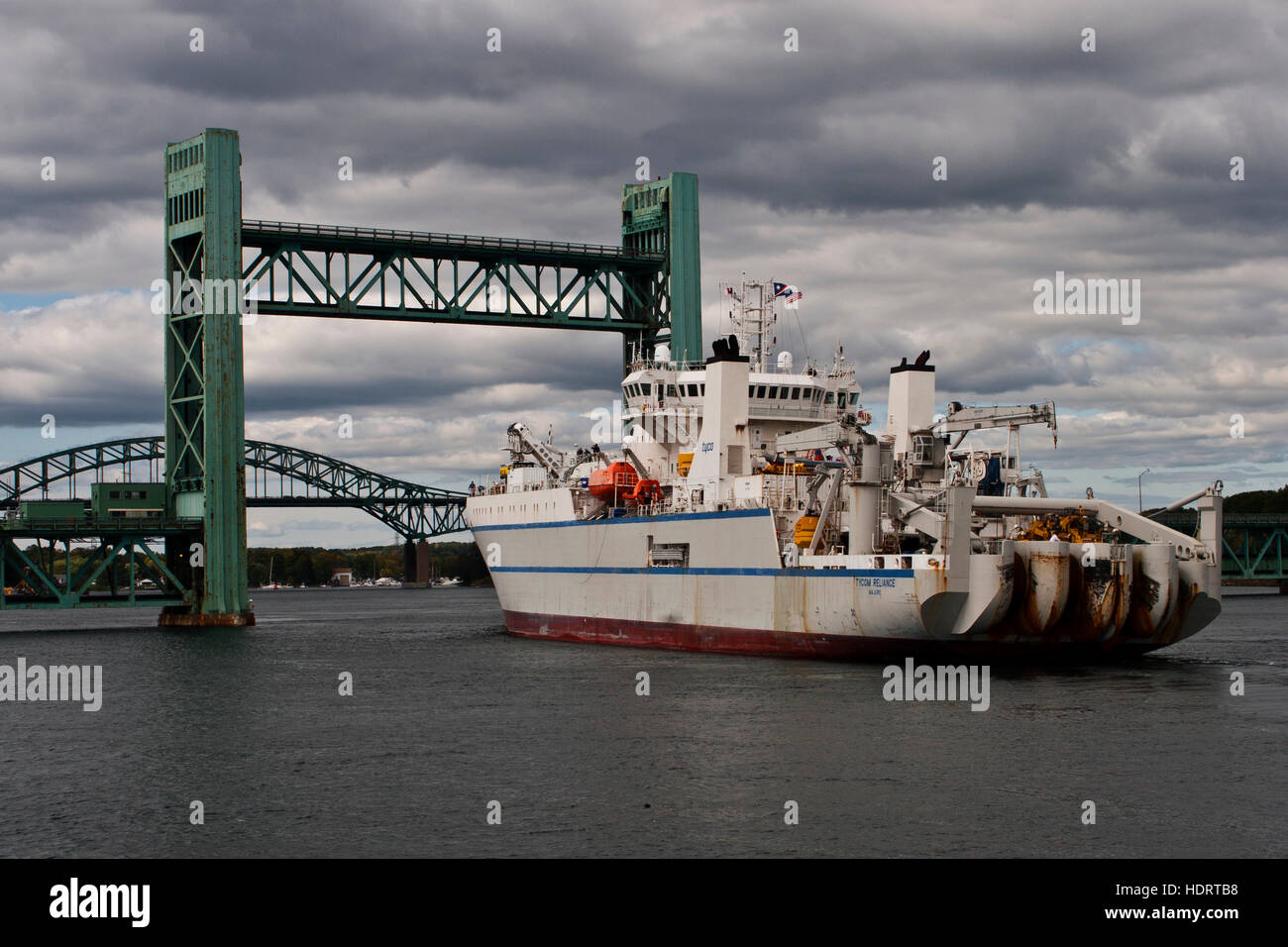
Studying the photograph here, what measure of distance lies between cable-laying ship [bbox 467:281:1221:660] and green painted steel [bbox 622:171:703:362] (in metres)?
13.1

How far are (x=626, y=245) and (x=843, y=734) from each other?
53112mm

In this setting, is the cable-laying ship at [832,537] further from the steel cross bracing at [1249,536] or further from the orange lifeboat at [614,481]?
the steel cross bracing at [1249,536]

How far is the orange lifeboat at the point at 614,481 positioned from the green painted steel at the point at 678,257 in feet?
58.3

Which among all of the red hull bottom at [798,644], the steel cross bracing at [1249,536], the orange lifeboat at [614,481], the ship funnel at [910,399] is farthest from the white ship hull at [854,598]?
the steel cross bracing at [1249,536]

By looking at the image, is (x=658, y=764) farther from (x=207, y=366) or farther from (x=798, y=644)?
(x=207, y=366)

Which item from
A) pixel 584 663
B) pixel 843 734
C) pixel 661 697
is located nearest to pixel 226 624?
pixel 584 663

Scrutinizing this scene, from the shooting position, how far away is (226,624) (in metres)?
73.2

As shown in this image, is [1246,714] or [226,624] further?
[226,624]

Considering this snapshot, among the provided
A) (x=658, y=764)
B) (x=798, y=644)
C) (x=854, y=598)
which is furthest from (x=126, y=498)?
(x=658, y=764)

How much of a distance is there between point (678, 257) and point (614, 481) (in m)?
22.7

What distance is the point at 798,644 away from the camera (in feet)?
153

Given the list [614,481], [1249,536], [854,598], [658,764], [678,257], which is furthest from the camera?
[1249,536]
